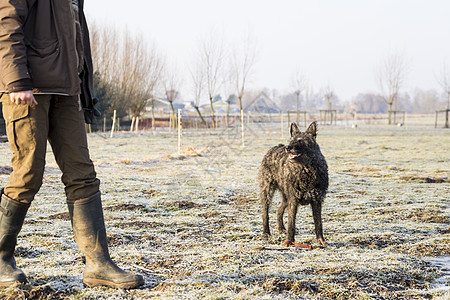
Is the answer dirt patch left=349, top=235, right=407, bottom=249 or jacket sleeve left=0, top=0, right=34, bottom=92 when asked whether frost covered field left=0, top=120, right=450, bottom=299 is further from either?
jacket sleeve left=0, top=0, right=34, bottom=92

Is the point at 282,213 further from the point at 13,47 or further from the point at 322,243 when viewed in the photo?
the point at 13,47

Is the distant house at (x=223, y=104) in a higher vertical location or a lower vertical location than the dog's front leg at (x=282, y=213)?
higher

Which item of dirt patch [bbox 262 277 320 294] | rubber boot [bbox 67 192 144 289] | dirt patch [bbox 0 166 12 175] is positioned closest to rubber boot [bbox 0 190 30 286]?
rubber boot [bbox 67 192 144 289]

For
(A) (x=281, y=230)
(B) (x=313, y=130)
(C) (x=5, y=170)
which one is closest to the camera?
(B) (x=313, y=130)

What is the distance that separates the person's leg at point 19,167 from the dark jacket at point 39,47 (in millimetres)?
136

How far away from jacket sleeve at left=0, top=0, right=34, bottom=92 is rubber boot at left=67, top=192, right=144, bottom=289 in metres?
0.84

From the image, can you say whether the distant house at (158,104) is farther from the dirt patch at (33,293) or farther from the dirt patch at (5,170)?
the dirt patch at (33,293)

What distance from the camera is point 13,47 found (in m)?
2.50

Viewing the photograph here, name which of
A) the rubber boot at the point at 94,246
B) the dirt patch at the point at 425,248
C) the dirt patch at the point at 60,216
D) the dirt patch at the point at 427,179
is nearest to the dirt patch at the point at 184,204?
the dirt patch at the point at 60,216

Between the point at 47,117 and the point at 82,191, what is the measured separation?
0.52 m

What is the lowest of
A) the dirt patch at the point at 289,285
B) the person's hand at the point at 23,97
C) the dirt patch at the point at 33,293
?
the dirt patch at the point at 289,285

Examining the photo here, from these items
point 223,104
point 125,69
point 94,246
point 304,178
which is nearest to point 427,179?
point 304,178

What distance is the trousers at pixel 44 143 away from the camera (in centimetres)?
265

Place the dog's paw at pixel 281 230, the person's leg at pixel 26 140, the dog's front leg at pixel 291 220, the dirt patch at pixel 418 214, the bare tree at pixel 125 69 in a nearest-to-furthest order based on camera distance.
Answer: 1. the person's leg at pixel 26 140
2. the dog's front leg at pixel 291 220
3. the dog's paw at pixel 281 230
4. the dirt patch at pixel 418 214
5. the bare tree at pixel 125 69
